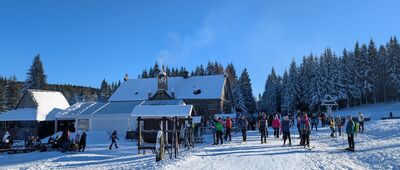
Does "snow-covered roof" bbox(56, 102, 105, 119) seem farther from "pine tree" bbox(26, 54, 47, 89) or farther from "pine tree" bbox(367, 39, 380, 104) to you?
"pine tree" bbox(367, 39, 380, 104)

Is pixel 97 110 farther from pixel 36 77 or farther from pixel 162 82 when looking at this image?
pixel 36 77

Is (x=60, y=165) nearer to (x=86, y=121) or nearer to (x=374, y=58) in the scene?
(x=86, y=121)

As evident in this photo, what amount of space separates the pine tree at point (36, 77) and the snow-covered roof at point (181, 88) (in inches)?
753

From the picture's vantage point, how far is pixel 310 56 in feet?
253

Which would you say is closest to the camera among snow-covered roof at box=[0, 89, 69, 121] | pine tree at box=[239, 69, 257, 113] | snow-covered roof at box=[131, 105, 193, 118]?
snow-covered roof at box=[131, 105, 193, 118]

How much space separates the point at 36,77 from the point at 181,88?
1182 inches

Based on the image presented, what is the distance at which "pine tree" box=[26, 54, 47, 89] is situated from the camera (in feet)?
219

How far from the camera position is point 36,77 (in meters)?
67.1

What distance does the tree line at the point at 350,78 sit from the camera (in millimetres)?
65062

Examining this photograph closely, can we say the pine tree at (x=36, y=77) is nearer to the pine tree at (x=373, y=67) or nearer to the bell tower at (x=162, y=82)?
the bell tower at (x=162, y=82)

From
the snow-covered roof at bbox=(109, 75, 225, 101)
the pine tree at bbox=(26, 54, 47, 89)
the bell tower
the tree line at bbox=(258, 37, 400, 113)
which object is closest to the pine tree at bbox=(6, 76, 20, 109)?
the pine tree at bbox=(26, 54, 47, 89)

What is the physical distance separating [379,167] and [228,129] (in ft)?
32.9

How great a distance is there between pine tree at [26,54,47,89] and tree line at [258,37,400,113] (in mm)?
47073

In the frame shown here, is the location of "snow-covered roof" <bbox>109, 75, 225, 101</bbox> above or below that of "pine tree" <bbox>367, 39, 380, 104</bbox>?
below
